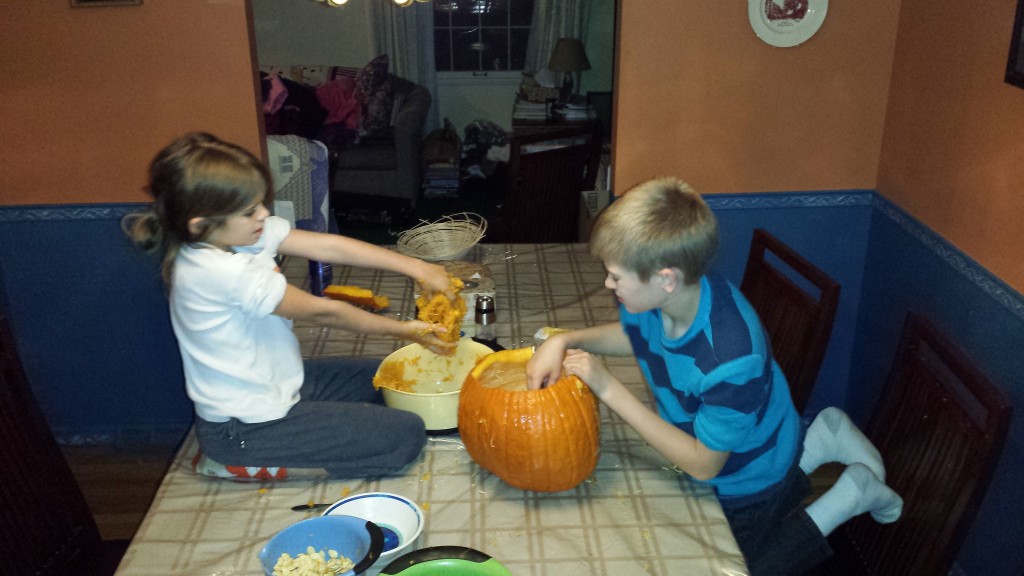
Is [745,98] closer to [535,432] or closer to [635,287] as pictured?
[635,287]

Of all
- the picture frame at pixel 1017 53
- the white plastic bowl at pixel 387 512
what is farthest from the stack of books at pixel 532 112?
the white plastic bowl at pixel 387 512

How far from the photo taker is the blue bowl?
3.96 feet

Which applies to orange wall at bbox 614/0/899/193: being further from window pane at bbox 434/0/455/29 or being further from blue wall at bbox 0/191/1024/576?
window pane at bbox 434/0/455/29

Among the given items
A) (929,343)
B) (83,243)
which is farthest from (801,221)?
(83,243)

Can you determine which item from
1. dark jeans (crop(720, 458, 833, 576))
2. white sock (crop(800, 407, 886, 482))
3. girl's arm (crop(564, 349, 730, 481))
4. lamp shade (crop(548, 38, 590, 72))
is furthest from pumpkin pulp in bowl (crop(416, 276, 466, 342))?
lamp shade (crop(548, 38, 590, 72))

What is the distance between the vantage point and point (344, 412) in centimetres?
Answer: 150

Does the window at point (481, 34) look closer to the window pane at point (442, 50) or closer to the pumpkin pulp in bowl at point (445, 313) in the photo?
the window pane at point (442, 50)

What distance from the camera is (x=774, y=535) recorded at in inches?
61.0

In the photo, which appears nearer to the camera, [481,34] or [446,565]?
[446,565]

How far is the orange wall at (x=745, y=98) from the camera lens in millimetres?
2674

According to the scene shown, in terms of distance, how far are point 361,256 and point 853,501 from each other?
1.11 metres

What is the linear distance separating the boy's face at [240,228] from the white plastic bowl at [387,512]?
51 cm

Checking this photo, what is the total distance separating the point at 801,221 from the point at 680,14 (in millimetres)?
819

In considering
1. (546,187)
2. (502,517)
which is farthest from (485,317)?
(546,187)
